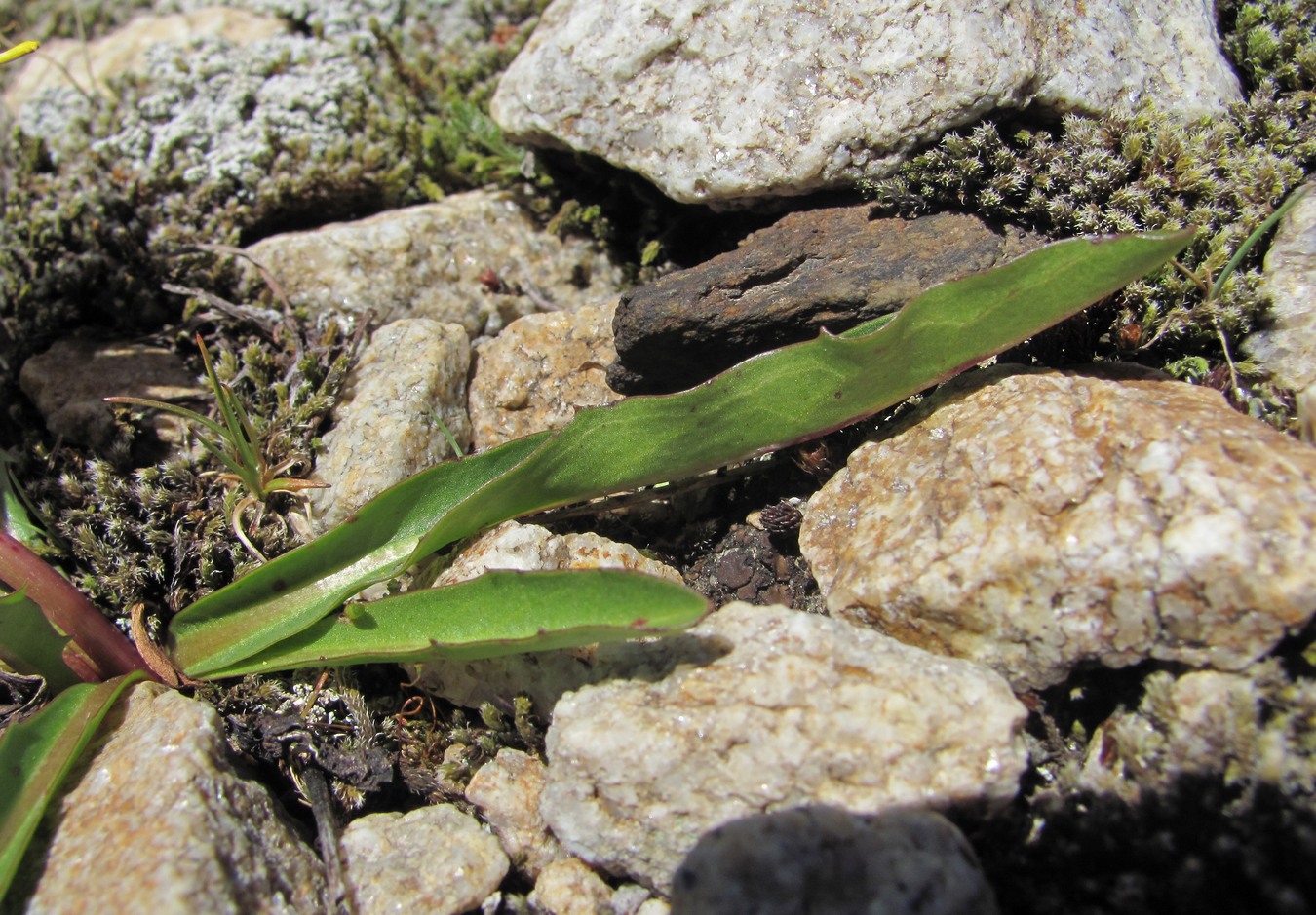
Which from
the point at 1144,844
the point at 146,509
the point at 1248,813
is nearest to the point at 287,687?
the point at 146,509

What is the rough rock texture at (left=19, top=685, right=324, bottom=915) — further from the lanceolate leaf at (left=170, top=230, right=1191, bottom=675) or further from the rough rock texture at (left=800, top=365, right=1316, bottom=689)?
the rough rock texture at (left=800, top=365, right=1316, bottom=689)

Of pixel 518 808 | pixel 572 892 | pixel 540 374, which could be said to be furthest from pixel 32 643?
pixel 540 374

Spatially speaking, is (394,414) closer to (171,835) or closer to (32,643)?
(32,643)

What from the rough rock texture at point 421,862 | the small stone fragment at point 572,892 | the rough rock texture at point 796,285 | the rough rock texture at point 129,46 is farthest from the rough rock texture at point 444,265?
the small stone fragment at point 572,892

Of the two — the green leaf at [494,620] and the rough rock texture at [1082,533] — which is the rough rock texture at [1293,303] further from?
the green leaf at [494,620]

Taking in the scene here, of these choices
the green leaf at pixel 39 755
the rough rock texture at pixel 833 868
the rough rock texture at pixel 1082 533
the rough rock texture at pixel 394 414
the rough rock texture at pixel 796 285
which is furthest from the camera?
the rough rock texture at pixel 394 414

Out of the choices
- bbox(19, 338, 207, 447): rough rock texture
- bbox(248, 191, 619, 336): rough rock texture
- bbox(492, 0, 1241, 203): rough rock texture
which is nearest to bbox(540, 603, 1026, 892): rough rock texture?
bbox(492, 0, 1241, 203): rough rock texture
